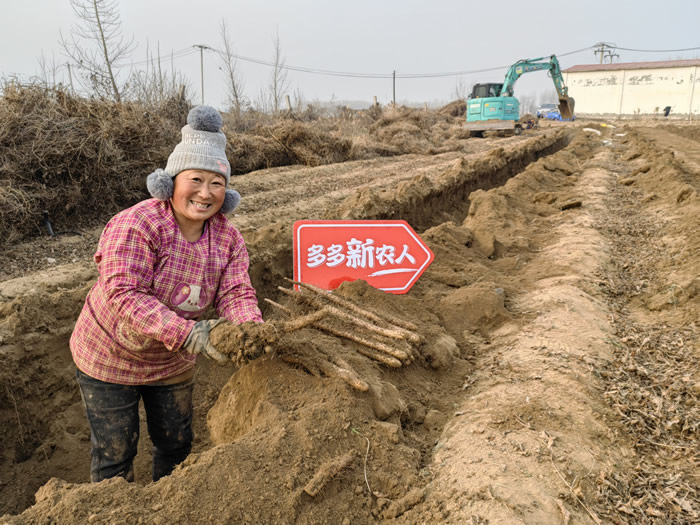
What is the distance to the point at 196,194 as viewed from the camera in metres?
2.45

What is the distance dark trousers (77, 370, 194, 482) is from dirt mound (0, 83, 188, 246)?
177 inches

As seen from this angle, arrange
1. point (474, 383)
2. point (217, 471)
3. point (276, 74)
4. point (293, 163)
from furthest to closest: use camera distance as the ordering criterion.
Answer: point (276, 74)
point (293, 163)
point (474, 383)
point (217, 471)

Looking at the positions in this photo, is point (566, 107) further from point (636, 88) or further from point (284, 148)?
point (636, 88)

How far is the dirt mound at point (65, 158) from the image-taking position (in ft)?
20.6

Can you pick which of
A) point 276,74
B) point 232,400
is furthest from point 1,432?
point 276,74

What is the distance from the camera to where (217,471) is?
2.02m

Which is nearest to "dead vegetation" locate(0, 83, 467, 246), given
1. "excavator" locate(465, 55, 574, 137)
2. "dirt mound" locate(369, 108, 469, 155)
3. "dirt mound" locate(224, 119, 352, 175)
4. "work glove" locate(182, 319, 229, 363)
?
"dirt mound" locate(224, 119, 352, 175)

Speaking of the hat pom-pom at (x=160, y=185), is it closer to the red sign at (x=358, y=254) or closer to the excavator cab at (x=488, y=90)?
the red sign at (x=358, y=254)

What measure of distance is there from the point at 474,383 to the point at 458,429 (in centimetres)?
60

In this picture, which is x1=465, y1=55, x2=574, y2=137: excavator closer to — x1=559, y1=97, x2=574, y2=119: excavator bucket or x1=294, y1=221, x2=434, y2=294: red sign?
x1=559, y1=97, x2=574, y2=119: excavator bucket

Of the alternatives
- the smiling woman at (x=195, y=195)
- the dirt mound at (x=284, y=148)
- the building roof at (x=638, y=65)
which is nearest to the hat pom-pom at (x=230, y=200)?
the smiling woman at (x=195, y=195)

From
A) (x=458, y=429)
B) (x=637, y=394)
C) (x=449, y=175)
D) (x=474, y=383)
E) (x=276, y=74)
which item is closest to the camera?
(x=458, y=429)

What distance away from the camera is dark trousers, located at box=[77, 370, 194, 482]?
8.23 ft

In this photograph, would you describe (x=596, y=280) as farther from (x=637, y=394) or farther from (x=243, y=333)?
(x=243, y=333)
